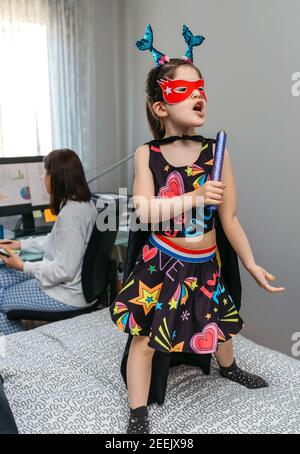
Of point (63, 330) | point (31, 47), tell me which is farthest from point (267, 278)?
point (31, 47)

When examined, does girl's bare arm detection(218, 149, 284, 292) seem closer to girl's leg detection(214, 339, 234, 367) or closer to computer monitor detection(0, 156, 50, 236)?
girl's leg detection(214, 339, 234, 367)

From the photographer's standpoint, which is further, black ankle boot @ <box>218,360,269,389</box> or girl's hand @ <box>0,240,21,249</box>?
girl's hand @ <box>0,240,21,249</box>

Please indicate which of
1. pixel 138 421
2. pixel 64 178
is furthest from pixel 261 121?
pixel 138 421

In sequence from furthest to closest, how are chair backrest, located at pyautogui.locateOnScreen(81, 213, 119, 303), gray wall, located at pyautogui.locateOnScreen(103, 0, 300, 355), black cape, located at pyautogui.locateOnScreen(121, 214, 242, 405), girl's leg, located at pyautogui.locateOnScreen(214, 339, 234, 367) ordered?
gray wall, located at pyautogui.locateOnScreen(103, 0, 300, 355)
chair backrest, located at pyautogui.locateOnScreen(81, 213, 119, 303)
girl's leg, located at pyautogui.locateOnScreen(214, 339, 234, 367)
black cape, located at pyautogui.locateOnScreen(121, 214, 242, 405)

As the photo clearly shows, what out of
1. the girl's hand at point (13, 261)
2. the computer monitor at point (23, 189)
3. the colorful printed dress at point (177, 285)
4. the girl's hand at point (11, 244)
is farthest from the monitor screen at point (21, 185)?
the colorful printed dress at point (177, 285)

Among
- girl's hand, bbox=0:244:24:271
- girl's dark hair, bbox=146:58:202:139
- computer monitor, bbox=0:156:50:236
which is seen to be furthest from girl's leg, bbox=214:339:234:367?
computer monitor, bbox=0:156:50:236

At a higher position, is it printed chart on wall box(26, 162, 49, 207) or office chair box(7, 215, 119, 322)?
printed chart on wall box(26, 162, 49, 207)

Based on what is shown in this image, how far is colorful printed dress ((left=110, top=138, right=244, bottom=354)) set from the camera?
116 cm

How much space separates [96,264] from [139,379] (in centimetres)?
82

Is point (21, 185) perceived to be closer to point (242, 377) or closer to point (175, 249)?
point (175, 249)

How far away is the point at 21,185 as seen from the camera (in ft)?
8.36

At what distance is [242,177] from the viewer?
2232mm

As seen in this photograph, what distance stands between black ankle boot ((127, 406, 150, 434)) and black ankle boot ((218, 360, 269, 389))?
367 millimetres
